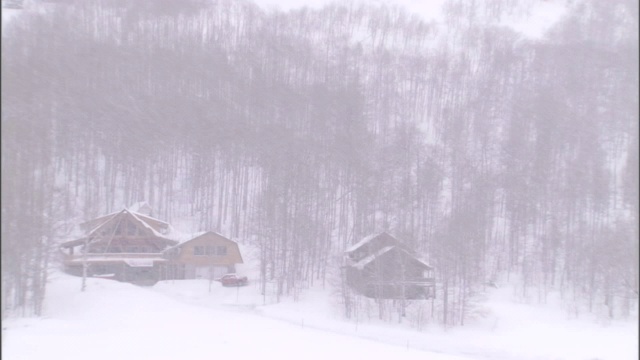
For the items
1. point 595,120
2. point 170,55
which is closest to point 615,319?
point 595,120

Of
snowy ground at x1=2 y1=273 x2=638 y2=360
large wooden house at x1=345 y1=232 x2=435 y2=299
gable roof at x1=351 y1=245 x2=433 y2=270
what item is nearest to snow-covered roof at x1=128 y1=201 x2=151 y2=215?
snowy ground at x1=2 y1=273 x2=638 y2=360

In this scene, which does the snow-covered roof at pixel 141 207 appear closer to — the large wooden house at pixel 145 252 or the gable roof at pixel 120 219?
the gable roof at pixel 120 219

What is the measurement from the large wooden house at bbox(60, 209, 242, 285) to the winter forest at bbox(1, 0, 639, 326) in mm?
1316

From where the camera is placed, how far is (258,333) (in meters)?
11.7

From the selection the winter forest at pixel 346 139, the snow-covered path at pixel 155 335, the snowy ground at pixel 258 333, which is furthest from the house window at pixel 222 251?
the snow-covered path at pixel 155 335

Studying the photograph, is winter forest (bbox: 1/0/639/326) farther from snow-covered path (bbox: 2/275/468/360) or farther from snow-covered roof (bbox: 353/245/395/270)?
snow-covered roof (bbox: 353/245/395/270)

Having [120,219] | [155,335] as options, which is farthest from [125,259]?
[155,335]

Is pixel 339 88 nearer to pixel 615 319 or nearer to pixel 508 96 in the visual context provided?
pixel 508 96

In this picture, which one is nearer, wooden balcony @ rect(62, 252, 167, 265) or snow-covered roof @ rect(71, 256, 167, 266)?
wooden balcony @ rect(62, 252, 167, 265)

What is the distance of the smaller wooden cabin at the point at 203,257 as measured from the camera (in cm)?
2267

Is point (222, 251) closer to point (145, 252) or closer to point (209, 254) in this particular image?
point (209, 254)

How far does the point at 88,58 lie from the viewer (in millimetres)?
25969

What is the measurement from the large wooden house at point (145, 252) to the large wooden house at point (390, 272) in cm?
638

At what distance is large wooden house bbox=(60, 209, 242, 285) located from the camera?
848 inches
